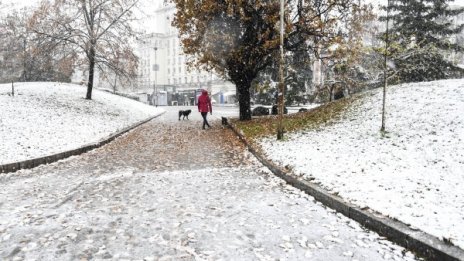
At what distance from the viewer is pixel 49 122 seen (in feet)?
54.9

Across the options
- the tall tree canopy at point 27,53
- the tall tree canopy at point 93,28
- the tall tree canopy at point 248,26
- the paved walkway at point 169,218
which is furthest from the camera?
the tall tree canopy at point 27,53

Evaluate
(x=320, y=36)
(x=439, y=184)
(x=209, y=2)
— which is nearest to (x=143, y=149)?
(x=209, y=2)

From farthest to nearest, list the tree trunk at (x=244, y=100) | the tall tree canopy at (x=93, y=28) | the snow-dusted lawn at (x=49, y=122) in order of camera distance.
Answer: the tall tree canopy at (x=93, y=28) → the tree trunk at (x=244, y=100) → the snow-dusted lawn at (x=49, y=122)

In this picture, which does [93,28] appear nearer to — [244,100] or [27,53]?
[27,53]

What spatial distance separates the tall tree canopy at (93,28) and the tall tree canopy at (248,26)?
574 centimetres

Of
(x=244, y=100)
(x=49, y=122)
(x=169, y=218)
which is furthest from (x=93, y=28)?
(x=169, y=218)

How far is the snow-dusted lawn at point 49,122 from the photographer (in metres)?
11.8

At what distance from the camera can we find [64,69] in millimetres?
23672

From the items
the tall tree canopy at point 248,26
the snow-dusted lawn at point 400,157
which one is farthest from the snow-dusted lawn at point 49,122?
the snow-dusted lawn at point 400,157

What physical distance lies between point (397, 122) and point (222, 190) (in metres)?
7.31

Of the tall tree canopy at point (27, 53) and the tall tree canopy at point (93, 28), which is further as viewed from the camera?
the tall tree canopy at point (27, 53)

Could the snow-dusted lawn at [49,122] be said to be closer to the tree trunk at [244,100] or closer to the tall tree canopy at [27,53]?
the tall tree canopy at [27,53]

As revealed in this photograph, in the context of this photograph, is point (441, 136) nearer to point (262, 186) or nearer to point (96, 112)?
point (262, 186)

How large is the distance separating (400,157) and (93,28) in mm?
20860
